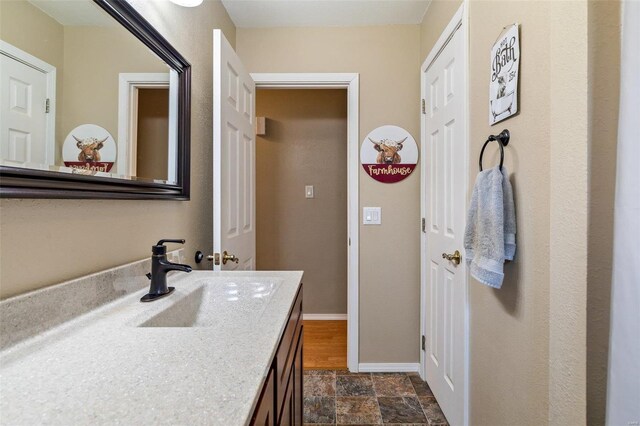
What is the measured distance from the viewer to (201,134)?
59.8 inches

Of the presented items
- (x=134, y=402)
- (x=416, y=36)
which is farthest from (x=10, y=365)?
(x=416, y=36)

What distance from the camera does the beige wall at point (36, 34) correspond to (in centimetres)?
60

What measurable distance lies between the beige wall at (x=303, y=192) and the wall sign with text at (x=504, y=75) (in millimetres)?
1845

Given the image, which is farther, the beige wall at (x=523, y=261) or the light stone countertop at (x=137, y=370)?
the beige wall at (x=523, y=261)

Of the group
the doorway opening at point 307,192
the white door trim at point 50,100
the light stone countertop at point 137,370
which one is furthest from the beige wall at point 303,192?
the white door trim at point 50,100

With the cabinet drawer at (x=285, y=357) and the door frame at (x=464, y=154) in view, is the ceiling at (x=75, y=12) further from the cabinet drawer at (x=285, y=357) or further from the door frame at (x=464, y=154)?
the door frame at (x=464, y=154)

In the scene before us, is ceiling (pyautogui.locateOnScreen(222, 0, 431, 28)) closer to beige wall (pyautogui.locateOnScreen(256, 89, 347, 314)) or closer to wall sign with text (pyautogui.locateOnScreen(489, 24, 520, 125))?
beige wall (pyautogui.locateOnScreen(256, 89, 347, 314))

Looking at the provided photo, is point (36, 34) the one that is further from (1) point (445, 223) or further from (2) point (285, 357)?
(1) point (445, 223)

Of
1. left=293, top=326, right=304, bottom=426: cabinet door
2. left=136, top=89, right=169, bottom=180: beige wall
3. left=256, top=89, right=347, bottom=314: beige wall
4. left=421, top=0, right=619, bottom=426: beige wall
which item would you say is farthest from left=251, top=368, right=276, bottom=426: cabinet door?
left=256, top=89, right=347, bottom=314: beige wall

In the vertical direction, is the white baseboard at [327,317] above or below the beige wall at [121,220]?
below

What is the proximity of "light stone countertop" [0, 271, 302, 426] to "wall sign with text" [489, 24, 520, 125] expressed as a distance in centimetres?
102

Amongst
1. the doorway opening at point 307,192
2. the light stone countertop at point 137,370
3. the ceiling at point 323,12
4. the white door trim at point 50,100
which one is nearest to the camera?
the light stone countertop at point 137,370

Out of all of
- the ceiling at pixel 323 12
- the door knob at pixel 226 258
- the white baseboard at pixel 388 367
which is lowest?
the white baseboard at pixel 388 367

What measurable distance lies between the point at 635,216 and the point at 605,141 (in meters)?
0.17
